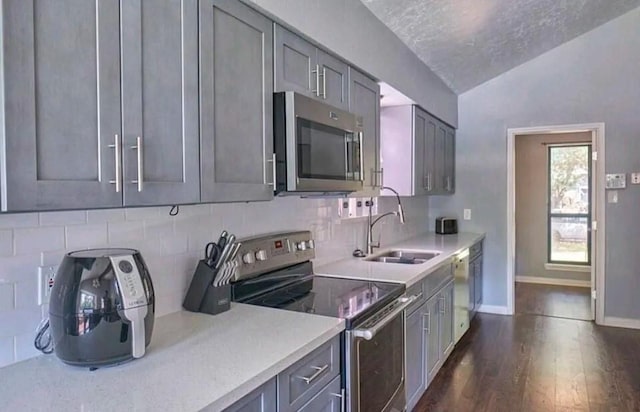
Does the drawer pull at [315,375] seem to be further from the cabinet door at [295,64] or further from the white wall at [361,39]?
the white wall at [361,39]

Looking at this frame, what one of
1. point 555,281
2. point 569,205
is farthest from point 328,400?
point 569,205

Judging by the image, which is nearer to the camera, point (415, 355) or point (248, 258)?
point (248, 258)

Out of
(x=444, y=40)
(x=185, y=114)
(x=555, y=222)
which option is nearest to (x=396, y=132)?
(x=444, y=40)

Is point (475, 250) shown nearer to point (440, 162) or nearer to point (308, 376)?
point (440, 162)

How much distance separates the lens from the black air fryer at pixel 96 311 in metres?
1.20

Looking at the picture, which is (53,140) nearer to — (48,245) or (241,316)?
(48,245)

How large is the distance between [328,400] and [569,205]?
20.3ft

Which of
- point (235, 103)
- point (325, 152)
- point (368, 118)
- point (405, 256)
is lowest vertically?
point (405, 256)

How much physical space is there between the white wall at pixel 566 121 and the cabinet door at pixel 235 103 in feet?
12.8

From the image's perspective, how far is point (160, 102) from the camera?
4.30ft

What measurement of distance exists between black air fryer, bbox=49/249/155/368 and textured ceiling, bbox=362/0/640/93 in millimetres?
2099

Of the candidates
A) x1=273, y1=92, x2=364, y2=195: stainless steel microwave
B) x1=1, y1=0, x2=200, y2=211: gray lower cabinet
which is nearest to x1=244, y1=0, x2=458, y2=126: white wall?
x1=273, y1=92, x2=364, y2=195: stainless steel microwave

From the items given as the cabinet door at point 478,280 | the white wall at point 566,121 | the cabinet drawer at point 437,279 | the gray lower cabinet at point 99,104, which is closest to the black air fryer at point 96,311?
the gray lower cabinet at point 99,104

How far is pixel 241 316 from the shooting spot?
5.80 ft
